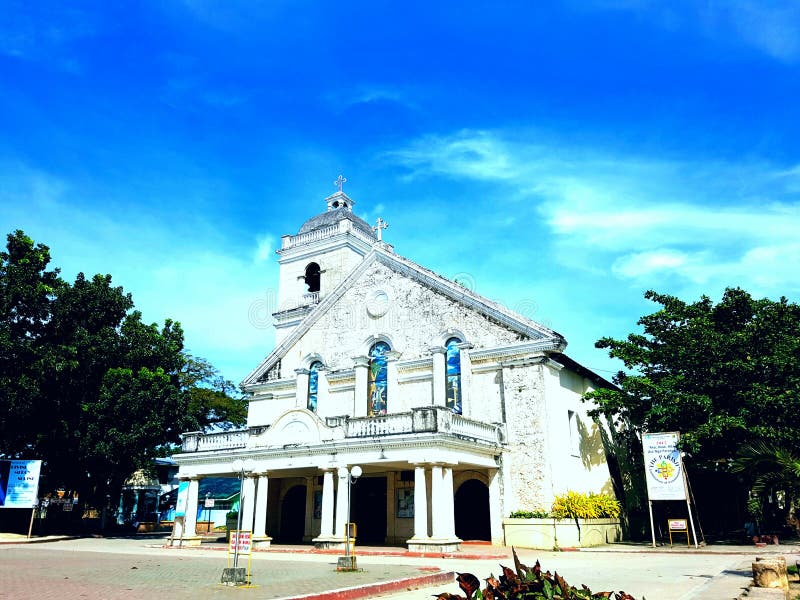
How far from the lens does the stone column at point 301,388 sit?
3102 centimetres

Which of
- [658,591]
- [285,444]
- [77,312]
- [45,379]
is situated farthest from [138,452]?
[658,591]

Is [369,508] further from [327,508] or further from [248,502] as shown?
[248,502]

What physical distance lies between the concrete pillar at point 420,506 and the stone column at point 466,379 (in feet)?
16.1

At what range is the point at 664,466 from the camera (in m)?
22.6

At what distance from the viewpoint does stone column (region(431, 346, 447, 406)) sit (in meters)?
26.7

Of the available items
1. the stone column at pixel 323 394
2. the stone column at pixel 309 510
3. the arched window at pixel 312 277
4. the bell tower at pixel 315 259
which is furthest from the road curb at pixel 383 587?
the arched window at pixel 312 277

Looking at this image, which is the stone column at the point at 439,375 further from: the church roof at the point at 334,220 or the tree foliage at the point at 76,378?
the church roof at the point at 334,220

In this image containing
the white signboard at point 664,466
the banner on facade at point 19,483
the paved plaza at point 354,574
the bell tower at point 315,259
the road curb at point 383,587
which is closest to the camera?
the road curb at point 383,587

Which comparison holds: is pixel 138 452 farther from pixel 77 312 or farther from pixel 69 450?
pixel 77 312

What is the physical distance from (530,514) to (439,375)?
265 inches

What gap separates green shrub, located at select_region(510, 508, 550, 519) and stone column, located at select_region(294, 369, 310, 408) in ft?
39.1

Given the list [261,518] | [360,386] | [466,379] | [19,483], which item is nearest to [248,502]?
[261,518]

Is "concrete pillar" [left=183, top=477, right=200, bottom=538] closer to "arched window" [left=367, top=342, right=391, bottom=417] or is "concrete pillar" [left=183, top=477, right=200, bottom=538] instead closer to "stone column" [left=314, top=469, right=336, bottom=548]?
"stone column" [left=314, top=469, right=336, bottom=548]

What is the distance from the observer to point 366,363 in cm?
2927
